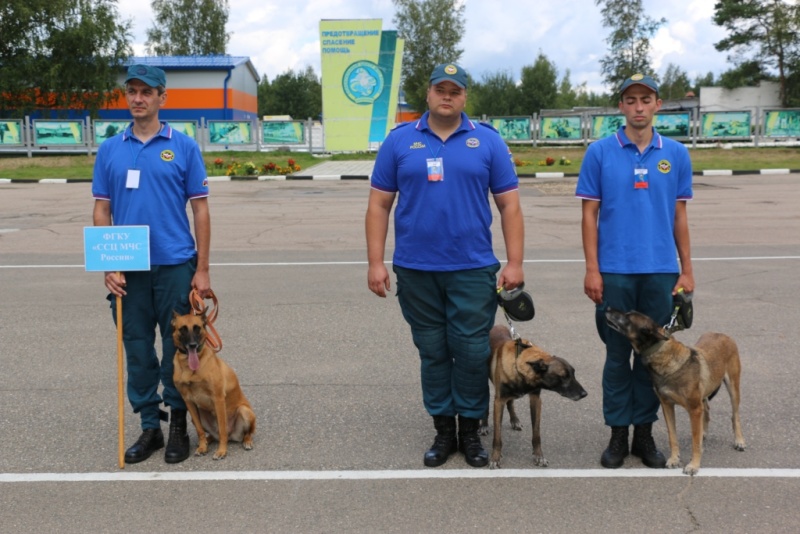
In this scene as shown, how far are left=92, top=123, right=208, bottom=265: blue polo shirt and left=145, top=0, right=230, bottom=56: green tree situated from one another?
65.1 metres

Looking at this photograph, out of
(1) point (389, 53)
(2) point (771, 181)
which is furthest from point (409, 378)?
(1) point (389, 53)

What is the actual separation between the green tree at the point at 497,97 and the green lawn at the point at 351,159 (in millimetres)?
45285

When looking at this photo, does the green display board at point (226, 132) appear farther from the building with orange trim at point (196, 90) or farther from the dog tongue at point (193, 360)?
the dog tongue at point (193, 360)

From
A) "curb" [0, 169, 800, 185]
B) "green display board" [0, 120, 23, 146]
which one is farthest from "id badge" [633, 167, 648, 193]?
"green display board" [0, 120, 23, 146]

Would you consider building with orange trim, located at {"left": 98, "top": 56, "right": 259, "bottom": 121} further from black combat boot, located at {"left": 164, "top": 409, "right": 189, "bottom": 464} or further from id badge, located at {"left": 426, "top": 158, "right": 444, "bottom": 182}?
id badge, located at {"left": 426, "top": 158, "right": 444, "bottom": 182}

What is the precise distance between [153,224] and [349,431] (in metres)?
1.67

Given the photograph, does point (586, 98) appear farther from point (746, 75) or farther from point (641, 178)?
point (641, 178)

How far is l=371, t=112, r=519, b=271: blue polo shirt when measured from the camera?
13.0 ft

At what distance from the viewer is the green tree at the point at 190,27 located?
6519 centimetres

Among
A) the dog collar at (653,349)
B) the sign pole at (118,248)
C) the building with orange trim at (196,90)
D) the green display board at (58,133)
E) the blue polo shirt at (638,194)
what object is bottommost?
the dog collar at (653,349)

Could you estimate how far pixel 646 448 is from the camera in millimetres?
4164

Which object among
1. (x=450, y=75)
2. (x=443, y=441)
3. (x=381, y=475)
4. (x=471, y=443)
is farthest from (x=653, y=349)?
(x=450, y=75)

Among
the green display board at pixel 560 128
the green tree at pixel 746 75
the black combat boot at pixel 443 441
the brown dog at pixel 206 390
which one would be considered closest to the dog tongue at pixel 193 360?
the brown dog at pixel 206 390

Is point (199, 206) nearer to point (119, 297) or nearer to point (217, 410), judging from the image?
point (119, 297)
